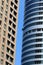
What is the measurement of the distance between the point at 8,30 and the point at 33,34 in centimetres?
7922

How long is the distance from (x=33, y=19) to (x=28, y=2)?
1547cm

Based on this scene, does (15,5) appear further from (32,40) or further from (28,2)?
(28,2)

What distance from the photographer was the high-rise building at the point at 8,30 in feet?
249

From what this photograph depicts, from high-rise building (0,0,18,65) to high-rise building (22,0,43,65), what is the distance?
69.5 m

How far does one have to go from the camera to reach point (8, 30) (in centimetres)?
8006

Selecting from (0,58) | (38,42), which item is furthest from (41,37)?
(0,58)

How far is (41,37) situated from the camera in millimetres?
156125

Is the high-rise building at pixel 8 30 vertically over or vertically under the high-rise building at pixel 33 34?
under

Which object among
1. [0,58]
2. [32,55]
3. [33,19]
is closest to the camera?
[0,58]

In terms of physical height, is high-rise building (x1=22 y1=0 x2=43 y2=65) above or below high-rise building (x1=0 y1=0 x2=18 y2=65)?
above

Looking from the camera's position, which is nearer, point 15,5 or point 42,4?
point 15,5

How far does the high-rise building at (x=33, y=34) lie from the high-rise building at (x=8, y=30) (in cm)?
6952

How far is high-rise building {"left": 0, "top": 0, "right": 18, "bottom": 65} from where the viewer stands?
75.9 meters

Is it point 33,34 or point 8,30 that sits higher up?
point 33,34
